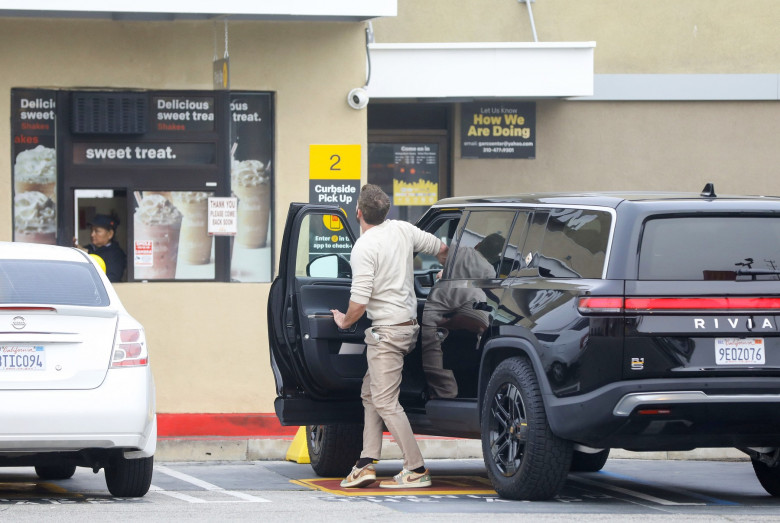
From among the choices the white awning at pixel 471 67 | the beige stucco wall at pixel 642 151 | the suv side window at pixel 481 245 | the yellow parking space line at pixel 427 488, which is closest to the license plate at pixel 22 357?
the yellow parking space line at pixel 427 488

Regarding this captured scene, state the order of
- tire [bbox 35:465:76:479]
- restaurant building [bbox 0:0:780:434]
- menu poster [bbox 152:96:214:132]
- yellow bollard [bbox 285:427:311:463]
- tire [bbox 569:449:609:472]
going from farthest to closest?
menu poster [bbox 152:96:214:132] < restaurant building [bbox 0:0:780:434] < yellow bollard [bbox 285:427:311:463] < tire [bbox 569:449:609:472] < tire [bbox 35:465:76:479]

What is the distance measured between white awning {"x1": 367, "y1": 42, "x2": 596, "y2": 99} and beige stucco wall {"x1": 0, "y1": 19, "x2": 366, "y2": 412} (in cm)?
53

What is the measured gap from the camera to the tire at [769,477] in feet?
29.5

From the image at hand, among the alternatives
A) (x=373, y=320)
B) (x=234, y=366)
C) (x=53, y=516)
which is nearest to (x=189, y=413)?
(x=234, y=366)

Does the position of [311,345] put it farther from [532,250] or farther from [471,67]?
[471,67]

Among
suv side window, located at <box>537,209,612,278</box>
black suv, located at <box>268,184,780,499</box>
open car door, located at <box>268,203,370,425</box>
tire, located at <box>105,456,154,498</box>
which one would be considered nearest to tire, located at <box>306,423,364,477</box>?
open car door, located at <box>268,203,370,425</box>

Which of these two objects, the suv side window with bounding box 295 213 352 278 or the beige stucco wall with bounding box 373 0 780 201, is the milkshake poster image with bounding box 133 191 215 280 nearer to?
the suv side window with bounding box 295 213 352 278

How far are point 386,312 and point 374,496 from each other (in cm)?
112

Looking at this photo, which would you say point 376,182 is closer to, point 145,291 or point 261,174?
point 261,174

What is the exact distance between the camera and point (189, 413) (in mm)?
13469

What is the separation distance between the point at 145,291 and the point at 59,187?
4.04 ft

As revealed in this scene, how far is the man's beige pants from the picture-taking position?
895 centimetres

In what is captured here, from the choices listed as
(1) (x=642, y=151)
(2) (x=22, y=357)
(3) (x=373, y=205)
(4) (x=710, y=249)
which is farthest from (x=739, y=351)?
(1) (x=642, y=151)

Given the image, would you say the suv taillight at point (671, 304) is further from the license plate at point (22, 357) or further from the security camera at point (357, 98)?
the security camera at point (357, 98)
